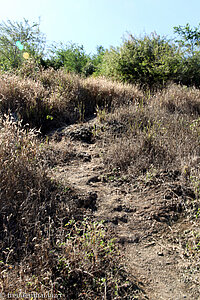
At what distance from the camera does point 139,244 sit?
11.0 feet

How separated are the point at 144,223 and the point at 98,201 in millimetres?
752

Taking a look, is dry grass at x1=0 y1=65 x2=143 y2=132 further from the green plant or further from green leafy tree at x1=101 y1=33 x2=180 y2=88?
the green plant

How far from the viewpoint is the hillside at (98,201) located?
2.64 meters

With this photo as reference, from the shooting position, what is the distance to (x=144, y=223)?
11.9ft

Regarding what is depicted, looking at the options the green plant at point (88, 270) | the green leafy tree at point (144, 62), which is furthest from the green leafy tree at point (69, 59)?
the green plant at point (88, 270)

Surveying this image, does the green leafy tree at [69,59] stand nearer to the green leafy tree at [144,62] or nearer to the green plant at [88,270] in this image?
the green leafy tree at [144,62]

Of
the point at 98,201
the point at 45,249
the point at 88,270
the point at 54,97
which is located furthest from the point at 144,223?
the point at 54,97

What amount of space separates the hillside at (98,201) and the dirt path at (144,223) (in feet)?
0.04

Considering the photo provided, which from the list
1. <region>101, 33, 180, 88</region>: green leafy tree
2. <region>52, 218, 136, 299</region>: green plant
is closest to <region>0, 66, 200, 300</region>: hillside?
<region>52, 218, 136, 299</region>: green plant

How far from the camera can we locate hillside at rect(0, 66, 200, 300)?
8.65 feet

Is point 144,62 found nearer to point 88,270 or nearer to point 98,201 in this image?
point 98,201

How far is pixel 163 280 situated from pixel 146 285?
217 millimetres

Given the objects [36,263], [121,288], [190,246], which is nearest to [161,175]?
[190,246]

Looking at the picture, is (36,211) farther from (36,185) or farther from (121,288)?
(121,288)
